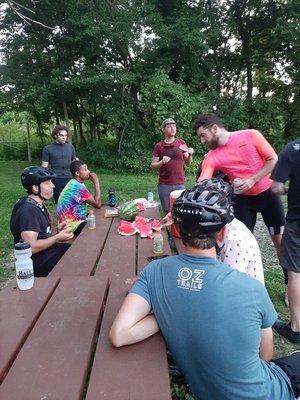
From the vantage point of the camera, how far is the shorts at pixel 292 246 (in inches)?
112

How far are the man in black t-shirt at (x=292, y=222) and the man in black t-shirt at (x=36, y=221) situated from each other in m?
1.92

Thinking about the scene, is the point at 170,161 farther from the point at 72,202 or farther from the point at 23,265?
the point at 23,265

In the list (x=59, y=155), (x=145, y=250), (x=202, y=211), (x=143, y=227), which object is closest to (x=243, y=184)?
(x=143, y=227)

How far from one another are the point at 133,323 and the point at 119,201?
710 cm

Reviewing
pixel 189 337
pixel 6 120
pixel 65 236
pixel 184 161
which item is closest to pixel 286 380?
pixel 189 337

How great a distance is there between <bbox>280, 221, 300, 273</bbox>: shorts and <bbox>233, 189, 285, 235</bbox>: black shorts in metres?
0.71

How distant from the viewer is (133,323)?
1.62 meters

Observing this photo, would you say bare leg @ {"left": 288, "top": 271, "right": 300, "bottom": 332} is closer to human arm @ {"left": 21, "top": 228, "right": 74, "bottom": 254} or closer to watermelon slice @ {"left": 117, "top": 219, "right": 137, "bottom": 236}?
watermelon slice @ {"left": 117, "top": 219, "right": 137, "bottom": 236}

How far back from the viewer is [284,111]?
15.8 m

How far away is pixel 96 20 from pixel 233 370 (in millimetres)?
13186

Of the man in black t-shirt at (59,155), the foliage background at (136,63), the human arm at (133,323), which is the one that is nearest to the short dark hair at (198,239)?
the human arm at (133,323)

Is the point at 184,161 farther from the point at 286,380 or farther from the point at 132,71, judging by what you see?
the point at 132,71

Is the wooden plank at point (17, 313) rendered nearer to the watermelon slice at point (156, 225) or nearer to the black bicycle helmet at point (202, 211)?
the black bicycle helmet at point (202, 211)

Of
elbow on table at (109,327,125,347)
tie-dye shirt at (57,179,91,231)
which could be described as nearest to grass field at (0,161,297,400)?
elbow on table at (109,327,125,347)
